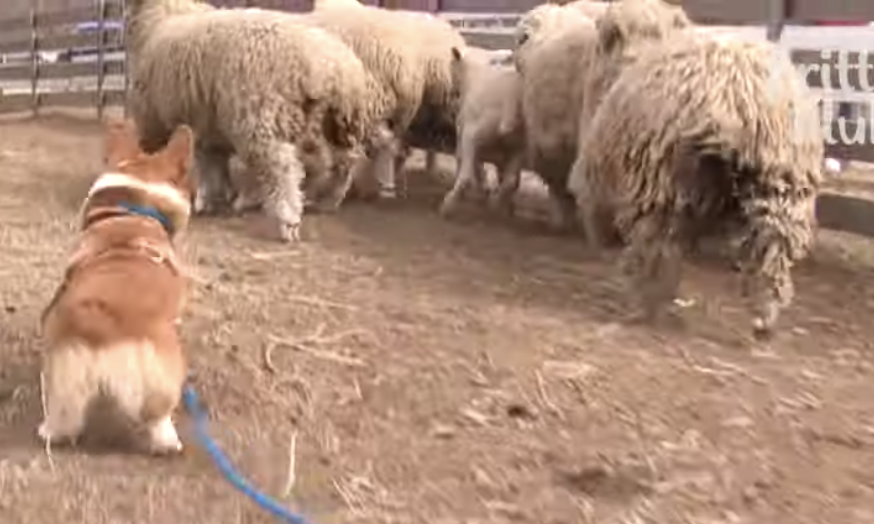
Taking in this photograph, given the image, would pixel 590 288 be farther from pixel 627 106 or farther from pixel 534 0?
pixel 534 0

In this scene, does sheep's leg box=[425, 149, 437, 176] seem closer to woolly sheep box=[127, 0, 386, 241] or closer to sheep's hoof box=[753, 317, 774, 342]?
woolly sheep box=[127, 0, 386, 241]

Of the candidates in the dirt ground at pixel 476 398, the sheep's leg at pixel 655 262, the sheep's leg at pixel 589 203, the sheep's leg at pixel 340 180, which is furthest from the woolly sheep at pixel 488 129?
the sheep's leg at pixel 655 262

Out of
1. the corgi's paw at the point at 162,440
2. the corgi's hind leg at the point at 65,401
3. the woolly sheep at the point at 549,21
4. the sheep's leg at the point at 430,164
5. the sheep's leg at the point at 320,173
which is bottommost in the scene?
the sheep's leg at the point at 430,164

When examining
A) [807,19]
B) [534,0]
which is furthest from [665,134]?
[534,0]

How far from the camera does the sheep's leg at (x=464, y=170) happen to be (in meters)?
10.9

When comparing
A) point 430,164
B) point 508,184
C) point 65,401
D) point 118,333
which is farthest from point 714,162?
point 430,164

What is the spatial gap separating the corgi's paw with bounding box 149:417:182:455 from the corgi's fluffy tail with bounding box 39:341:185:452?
0.5 inches

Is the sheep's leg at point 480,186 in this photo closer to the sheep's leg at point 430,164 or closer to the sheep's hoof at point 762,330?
the sheep's leg at point 430,164

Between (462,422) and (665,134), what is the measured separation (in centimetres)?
200

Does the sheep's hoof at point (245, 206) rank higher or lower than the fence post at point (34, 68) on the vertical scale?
higher

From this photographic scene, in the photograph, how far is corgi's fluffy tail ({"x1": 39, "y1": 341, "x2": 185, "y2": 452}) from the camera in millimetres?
4676

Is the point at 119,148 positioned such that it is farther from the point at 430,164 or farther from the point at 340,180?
the point at 430,164

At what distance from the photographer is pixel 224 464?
4.79m

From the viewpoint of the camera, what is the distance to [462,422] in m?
5.40
